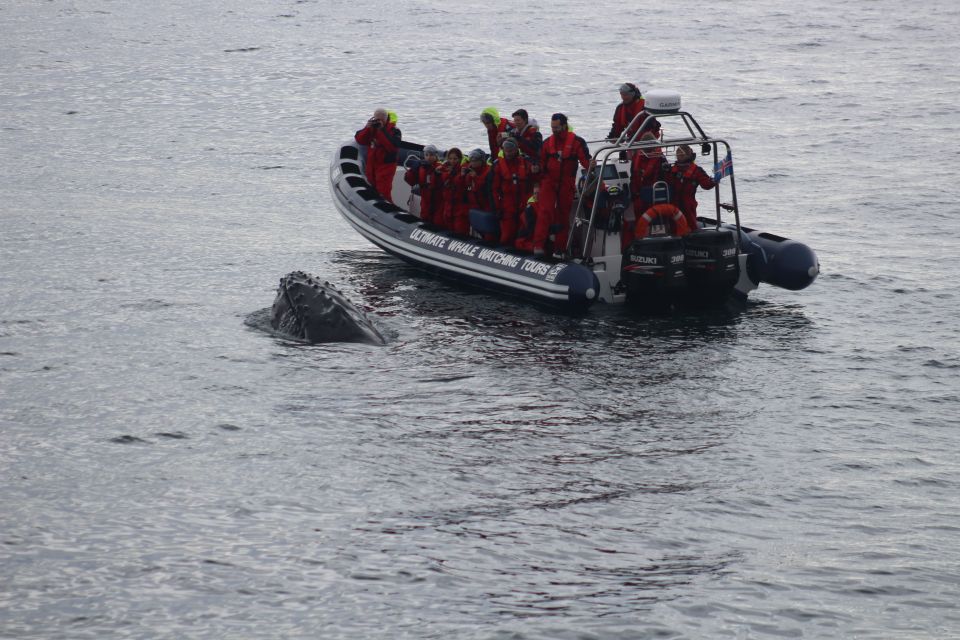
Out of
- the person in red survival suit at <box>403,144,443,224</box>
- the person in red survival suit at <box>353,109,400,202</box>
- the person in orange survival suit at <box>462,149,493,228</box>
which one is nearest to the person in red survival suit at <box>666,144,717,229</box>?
the person in orange survival suit at <box>462,149,493,228</box>

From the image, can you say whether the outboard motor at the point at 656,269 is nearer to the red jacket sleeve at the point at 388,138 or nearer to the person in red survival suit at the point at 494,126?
the person in red survival suit at the point at 494,126

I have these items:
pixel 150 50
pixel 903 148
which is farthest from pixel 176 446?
pixel 150 50

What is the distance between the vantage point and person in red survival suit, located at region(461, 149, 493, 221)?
44.3 ft

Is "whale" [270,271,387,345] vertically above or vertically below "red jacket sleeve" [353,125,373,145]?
below

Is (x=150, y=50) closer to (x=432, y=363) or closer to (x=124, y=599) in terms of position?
(x=432, y=363)

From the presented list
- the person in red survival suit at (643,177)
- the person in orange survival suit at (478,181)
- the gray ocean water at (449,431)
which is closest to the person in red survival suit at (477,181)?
the person in orange survival suit at (478,181)

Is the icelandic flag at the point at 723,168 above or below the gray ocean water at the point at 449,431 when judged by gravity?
above

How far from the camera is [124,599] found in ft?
24.0

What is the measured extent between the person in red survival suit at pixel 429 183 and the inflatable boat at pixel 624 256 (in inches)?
11.9

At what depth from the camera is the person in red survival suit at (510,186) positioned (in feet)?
42.6

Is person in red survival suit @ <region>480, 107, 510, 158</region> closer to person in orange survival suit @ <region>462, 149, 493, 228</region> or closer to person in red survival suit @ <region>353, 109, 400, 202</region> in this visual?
person in orange survival suit @ <region>462, 149, 493, 228</region>

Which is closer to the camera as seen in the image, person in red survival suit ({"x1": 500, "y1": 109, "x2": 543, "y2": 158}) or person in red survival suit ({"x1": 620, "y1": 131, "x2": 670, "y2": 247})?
person in red survival suit ({"x1": 620, "y1": 131, "x2": 670, "y2": 247})

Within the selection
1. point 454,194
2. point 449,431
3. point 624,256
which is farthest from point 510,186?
point 449,431

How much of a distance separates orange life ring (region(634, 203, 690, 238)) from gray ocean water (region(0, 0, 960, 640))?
34.6 inches
